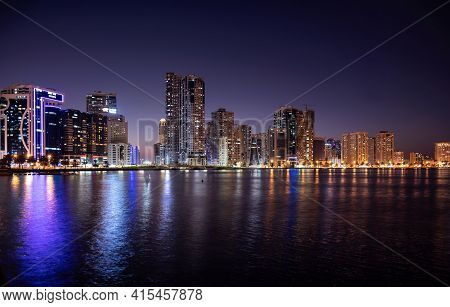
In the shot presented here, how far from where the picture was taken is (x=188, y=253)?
21.3m

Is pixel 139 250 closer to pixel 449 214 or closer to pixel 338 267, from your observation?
pixel 338 267

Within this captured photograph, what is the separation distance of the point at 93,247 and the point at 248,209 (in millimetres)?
21204

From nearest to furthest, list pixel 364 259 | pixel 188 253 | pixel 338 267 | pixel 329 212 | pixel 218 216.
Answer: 1. pixel 338 267
2. pixel 364 259
3. pixel 188 253
4. pixel 218 216
5. pixel 329 212

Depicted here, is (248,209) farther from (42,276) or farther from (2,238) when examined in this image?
(42,276)

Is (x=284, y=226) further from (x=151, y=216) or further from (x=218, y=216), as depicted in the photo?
(x=151, y=216)

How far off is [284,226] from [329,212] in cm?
1083

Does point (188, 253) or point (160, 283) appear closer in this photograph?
point (160, 283)

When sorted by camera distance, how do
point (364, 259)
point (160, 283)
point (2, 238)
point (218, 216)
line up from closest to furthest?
point (160, 283) → point (364, 259) → point (2, 238) → point (218, 216)

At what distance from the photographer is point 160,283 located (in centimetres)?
1628

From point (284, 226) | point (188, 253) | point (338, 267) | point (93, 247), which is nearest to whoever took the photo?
point (338, 267)

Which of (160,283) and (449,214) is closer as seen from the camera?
(160,283)

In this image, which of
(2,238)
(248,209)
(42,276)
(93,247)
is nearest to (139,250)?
(93,247)
